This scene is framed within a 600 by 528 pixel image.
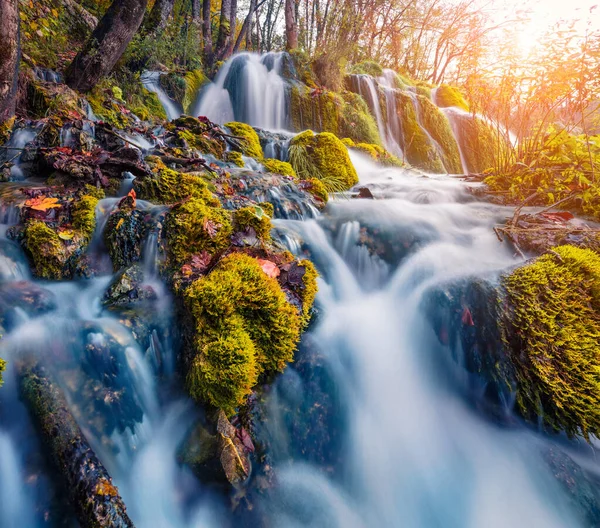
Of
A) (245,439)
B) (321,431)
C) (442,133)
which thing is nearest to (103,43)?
(245,439)

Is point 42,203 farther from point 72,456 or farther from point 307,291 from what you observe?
point 307,291

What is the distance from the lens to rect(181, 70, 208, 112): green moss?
378 inches

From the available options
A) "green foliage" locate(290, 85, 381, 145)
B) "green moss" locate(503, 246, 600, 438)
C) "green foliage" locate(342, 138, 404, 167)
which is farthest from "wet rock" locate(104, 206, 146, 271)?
"green foliage" locate(290, 85, 381, 145)

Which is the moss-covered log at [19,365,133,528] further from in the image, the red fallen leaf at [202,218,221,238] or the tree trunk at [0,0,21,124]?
the tree trunk at [0,0,21,124]

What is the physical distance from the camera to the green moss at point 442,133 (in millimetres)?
11516

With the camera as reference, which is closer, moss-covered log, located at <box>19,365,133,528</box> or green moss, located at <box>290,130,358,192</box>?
moss-covered log, located at <box>19,365,133,528</box>

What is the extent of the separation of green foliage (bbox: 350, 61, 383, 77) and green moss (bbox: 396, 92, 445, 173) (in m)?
2.91

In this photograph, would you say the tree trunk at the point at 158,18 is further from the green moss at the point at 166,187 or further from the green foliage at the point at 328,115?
the green moss at the point at 166,187

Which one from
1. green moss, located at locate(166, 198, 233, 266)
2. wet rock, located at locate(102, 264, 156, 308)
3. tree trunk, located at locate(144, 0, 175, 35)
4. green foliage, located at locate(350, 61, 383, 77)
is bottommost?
wet rock, located at locate(102, 264, 156, 308)

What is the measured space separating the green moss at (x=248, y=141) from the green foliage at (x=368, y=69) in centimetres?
929

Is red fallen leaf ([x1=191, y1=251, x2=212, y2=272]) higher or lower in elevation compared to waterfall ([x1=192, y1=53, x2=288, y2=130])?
lower

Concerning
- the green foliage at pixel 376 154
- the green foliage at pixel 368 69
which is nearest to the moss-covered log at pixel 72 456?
the green foliage at pixel 376 154

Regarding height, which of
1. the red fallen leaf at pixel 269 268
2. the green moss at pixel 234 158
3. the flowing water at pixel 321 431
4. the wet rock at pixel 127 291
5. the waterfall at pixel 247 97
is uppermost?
the waterfall at pixel 247 97

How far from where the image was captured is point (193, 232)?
8.69 ft
